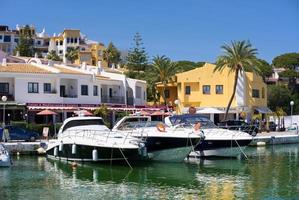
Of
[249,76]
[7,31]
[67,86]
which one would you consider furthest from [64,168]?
[7,31]

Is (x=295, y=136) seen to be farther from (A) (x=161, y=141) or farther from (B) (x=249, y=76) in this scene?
(A) (x=161, y=141)

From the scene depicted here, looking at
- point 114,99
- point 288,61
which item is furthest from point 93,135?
point 288,61

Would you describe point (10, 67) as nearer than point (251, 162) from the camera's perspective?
No

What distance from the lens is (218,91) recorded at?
6956 centimetres

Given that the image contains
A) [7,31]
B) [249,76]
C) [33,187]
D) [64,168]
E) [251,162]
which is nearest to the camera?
[33,187]

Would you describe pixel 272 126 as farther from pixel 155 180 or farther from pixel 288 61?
pixel 288 61

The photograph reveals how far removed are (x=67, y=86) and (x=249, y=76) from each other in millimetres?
23387

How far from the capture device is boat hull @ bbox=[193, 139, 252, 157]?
36.5 metres

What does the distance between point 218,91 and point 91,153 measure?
3863 centimetres

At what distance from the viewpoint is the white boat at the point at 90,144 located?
31734 millimetres

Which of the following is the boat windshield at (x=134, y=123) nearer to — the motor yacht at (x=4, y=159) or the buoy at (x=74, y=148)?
the buoy at (x=74, y=148)

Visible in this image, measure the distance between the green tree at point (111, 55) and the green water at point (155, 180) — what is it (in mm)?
97367

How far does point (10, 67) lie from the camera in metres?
56.9

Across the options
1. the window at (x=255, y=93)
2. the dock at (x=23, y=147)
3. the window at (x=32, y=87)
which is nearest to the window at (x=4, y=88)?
the window at (x=32, y=87)
